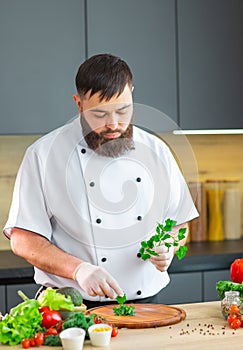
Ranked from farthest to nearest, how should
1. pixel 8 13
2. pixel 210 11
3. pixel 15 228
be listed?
pixel 210 11 → pixel 8 13 → pixel 15 228

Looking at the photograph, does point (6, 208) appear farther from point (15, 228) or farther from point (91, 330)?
point (91, 330)

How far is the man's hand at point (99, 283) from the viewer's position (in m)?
2.35

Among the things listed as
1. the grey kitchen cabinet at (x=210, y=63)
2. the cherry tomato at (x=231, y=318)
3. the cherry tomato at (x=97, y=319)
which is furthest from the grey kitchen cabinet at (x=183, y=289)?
the cherry tomato at (x=97, y=319)

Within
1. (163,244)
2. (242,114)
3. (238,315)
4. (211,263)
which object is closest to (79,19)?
(242,114)

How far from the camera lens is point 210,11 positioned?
399 centimetres

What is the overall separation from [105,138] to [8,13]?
142cm

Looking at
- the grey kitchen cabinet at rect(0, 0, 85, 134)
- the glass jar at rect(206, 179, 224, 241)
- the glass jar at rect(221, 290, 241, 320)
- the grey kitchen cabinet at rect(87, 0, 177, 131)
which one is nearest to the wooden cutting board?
the glass jar at rect(221, 290, 241, 320)

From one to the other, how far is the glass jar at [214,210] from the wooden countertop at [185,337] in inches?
74.4

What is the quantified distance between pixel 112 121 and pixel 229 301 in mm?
663

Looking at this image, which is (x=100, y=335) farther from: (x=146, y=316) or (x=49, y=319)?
(x=146, y=316)

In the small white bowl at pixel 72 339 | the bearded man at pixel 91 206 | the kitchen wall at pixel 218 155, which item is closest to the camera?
the small white bowl at pixel 72 339

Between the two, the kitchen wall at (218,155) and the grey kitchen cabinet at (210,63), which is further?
the kitchen wall at (218,155)

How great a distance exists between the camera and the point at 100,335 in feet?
6.66

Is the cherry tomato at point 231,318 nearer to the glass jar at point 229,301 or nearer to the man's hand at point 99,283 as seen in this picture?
the glass jar at point 229,301
